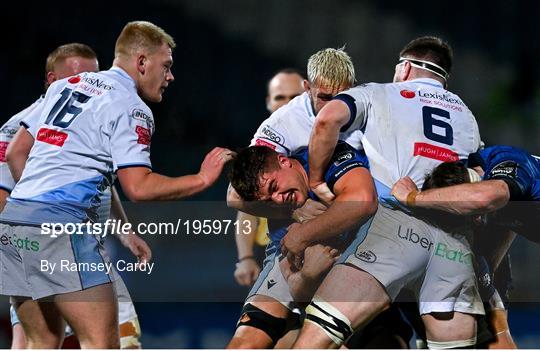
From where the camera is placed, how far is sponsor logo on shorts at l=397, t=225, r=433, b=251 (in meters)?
3.66

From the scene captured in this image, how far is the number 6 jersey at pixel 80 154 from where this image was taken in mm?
3707

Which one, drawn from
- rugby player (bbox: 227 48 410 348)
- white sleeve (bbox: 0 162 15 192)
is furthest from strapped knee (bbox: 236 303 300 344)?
white sleeve (bbox: 0 162 15 192)

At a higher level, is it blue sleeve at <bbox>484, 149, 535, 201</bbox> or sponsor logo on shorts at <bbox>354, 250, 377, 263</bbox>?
blue sleeve at <bbox>484, 149, 535, 201</bbox>

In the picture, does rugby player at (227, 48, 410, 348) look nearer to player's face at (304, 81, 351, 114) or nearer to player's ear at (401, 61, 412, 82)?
player's face at (304, 81, 351, 114)

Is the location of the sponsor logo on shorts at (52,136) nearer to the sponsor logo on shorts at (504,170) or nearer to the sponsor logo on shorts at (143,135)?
the sponsor logo on shorts at (143,135)

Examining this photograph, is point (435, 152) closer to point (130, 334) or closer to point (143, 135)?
point (143, 135)

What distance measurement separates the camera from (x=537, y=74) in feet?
28.1

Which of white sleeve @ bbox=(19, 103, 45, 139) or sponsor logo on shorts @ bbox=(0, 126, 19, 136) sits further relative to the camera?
sponsor logo on shorts @ bbox=(0, 126, 19, 136)

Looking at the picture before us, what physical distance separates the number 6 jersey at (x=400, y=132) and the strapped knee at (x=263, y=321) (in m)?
0.73

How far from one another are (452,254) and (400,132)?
21.6 inches

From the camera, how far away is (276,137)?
172 inches

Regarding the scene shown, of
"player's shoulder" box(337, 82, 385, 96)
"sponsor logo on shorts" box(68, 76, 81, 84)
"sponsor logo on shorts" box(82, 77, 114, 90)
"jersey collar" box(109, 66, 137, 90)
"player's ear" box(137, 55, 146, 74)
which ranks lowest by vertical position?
"sponsor logo on shorts" box(68, 76, 81, 84)

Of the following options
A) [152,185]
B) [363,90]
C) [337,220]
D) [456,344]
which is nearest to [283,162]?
[337,220]

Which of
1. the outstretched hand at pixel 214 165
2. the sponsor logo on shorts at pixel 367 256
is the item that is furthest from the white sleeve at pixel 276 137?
the sponsor logo on shorts at pixel 367 256
